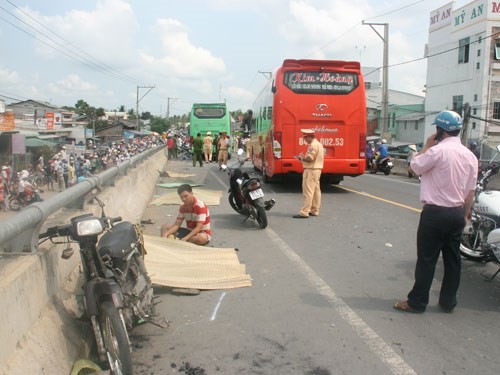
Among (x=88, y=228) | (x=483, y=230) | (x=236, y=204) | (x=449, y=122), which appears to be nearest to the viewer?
(x=88, y=228)

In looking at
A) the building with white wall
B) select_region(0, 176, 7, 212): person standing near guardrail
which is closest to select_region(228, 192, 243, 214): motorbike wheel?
select_region(0, 176, 7, 212): person standing near guardrail

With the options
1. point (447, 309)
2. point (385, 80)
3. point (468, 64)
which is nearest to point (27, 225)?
point (447, 309)

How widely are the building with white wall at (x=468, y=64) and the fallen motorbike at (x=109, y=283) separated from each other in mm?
31685

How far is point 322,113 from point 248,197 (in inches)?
199

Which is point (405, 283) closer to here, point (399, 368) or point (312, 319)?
point (312, 319)

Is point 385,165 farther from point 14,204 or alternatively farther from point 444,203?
point 14,204

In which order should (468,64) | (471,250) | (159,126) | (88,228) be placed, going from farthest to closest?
(159,126)
(468,64)
(471,250)
(88,228)

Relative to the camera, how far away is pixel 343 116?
42.1 ft

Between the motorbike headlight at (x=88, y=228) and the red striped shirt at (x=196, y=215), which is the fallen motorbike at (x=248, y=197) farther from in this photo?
the motorbike headlight at (x=88, y=228)

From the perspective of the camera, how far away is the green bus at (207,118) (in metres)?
32.3

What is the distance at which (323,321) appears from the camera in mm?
4383

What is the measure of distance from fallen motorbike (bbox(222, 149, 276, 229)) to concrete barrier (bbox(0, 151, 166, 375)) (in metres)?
4.53

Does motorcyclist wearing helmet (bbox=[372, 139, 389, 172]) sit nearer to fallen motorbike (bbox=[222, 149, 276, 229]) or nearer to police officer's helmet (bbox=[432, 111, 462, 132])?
fallen motorbike (bbox=[222, 149, 276, 229])

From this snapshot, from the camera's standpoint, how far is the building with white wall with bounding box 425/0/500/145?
36.0 m
